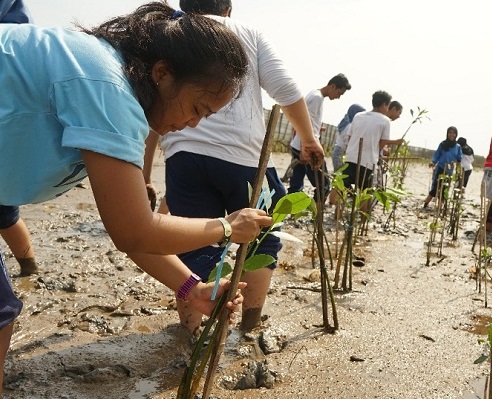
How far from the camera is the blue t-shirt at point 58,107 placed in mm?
1157

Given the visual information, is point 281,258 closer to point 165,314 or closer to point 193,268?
point 165,314

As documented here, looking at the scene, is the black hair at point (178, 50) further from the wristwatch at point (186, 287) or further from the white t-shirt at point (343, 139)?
the white t-shirt at point (343, 139)

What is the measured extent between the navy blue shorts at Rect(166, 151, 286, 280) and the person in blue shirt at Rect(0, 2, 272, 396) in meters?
0.96

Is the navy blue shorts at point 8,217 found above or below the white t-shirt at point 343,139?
below

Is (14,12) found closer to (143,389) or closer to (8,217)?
(8,217)

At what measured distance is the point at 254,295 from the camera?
8.47ft

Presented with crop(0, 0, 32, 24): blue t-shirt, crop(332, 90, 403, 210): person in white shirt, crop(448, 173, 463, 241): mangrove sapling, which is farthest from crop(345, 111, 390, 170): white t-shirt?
crop(0, 0, 32, 24): blue t-shirt

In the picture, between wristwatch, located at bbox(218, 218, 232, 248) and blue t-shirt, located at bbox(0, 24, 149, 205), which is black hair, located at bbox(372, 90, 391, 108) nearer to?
wristwatch, located at bbox(218, 218, 232, 248)

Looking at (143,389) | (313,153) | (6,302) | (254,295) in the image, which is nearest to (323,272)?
(254,295)

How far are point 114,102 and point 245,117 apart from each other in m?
1.27

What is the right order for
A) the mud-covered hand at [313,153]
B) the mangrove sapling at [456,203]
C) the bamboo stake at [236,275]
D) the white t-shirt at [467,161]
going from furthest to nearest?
the white t-shirt at [467,161]
the mangrove sapling at [456,203]
the mud-covered hand at [313,153]
the bamboo stake at [236,275]

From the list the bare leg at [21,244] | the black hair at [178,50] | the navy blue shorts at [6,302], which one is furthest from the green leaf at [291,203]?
the bare leg at [21,244]

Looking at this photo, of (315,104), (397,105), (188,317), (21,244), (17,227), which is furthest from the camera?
(397,105)

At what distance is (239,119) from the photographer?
7.84ft
